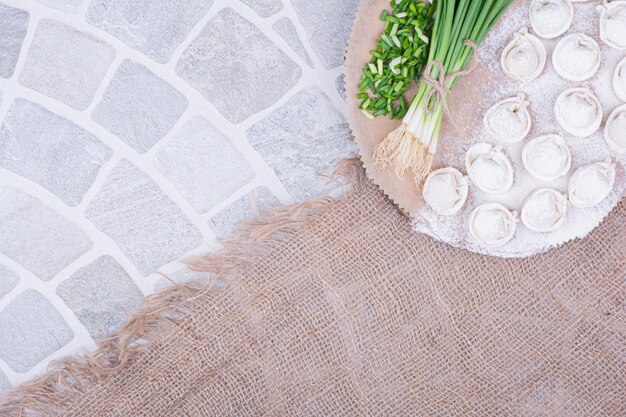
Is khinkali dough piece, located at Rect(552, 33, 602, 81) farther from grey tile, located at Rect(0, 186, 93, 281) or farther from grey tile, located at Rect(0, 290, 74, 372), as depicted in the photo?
grey tile, located at Rect(0, 290, 74, 372)

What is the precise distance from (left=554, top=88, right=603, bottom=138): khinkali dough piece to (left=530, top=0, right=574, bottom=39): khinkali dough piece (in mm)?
157

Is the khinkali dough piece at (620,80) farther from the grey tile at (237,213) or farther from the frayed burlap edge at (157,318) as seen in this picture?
the grey tile at (237,213)

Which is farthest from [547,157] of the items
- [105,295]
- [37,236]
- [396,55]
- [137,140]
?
[37,236]

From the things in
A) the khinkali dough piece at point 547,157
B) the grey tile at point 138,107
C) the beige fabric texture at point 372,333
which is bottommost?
the beige fabric texture at point 372,333

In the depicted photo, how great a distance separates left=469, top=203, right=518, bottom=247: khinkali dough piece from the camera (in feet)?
5.54

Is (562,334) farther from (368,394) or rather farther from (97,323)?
(97,323)

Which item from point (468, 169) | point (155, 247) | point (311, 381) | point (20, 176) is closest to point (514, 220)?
point (468, 169)

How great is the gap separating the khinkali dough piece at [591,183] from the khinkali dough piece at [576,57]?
0.23 metres

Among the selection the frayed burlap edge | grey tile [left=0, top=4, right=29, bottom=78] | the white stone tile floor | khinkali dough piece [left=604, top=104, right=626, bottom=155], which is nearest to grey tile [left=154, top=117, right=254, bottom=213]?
the white stone tile floor

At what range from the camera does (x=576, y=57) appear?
1.62 meters

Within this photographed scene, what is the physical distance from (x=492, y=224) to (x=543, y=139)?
0.26 metres

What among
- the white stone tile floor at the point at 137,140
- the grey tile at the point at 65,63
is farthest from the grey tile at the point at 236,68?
the grey tile at the point at 65,63

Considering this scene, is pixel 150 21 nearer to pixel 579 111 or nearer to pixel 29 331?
pixel 29 331

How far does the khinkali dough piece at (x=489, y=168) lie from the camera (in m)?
1.67
